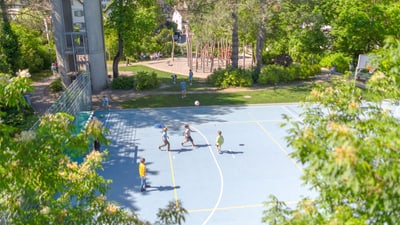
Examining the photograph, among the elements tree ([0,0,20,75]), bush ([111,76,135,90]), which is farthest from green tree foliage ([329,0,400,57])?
tree ([0,0,20,75])

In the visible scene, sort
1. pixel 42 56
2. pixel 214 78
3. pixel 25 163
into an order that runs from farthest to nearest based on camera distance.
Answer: pixel 42 56 < pixel 214 78 < pixel 25 163

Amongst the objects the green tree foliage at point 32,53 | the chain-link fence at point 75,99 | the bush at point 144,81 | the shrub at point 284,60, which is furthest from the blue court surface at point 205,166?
the green tree foliage at point 32,53

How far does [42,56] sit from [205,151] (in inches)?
1177

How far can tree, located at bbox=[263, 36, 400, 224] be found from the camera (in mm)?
4215

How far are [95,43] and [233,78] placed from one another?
458 inches

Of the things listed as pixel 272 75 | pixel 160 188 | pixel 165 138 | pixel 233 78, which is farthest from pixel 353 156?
pixel 272 75

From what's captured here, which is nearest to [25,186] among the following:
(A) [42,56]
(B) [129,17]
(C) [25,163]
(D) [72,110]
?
(C) [25,163]

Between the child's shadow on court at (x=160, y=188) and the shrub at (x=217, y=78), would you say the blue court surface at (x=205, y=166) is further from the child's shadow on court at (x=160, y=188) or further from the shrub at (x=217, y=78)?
the shrub at (x=217, y=78)

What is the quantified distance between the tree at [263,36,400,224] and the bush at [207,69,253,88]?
2532 centimetres

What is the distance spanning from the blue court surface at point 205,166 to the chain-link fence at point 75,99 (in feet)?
4.95

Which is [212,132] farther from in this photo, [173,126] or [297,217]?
[297,217]

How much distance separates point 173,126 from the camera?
871 inches

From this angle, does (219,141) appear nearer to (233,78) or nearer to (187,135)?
(187,135)

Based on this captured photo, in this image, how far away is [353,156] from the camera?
13.0ft
